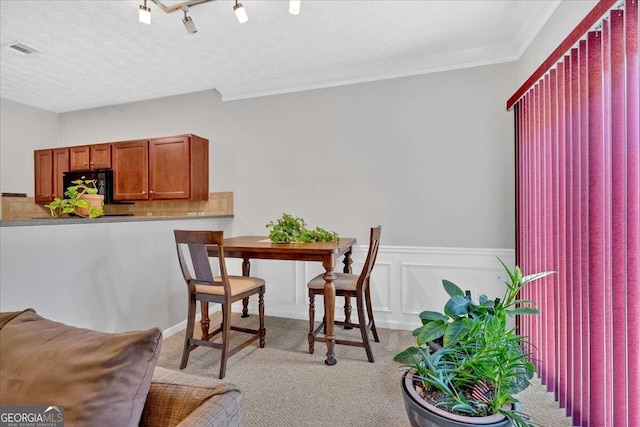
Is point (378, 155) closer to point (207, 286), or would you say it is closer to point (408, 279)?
point (408, 279)

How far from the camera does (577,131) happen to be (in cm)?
163

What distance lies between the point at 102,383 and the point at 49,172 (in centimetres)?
466

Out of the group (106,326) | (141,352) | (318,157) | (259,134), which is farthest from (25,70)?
(141,352)

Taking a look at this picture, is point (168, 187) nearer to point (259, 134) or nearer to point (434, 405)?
point (259, 134)

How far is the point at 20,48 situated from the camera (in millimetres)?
2678

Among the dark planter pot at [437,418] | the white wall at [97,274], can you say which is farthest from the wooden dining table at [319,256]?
the dark planter pot at [437,418]

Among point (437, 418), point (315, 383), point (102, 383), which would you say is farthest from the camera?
point (315, 383)

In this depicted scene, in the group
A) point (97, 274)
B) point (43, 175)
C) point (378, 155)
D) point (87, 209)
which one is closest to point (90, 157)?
point (43, 175)

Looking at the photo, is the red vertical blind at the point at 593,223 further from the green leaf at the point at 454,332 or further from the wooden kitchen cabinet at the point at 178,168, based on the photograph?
the wooden kitchen cabinet at the point at 178,168

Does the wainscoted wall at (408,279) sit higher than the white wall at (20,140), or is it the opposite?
the white wall at (20,140)

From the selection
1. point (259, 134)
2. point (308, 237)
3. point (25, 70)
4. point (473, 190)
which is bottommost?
point (308, 237)

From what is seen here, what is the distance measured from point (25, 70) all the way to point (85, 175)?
A: 121cm

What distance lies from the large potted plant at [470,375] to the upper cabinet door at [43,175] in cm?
486

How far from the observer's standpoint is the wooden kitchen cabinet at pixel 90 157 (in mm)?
3756
